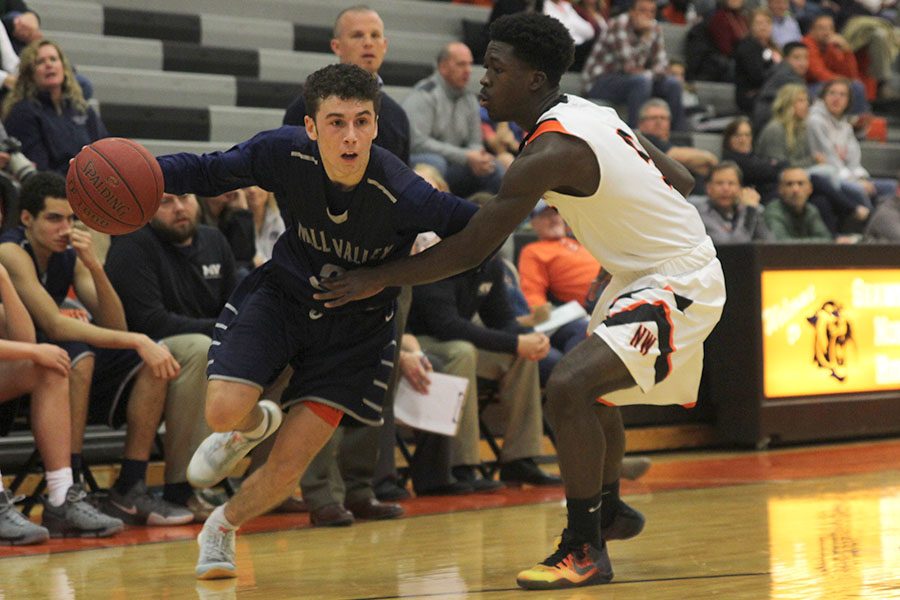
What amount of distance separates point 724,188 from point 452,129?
1.90m

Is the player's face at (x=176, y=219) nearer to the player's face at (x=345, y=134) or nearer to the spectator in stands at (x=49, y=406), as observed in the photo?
the spectator in stands at (x=49, y=406)

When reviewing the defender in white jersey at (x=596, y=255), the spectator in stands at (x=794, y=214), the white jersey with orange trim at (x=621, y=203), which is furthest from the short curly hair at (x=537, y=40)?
the spectator in stands at (x=794, y=214)

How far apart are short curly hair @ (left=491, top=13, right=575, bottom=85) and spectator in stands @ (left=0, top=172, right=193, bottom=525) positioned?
2.30 metres

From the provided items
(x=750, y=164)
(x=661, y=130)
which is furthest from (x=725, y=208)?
(x=750, y=164)

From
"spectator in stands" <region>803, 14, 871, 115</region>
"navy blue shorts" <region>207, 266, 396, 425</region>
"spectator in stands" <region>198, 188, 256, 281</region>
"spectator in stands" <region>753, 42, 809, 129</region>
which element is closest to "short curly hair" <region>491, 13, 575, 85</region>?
"navy blue shorts" <region>207, 266, 396, 425</region>

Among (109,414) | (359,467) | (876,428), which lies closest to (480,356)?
(359,467)

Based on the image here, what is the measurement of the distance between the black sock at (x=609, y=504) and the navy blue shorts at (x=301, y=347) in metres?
0.84

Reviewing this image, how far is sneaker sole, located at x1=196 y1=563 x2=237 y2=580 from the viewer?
454cm

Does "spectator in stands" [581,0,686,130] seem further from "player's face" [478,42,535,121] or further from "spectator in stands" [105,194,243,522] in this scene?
"player's face" [478,42,535,121]

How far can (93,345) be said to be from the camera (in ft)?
19.6

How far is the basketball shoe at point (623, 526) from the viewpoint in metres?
4.77

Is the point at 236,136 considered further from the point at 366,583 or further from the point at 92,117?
the point at 366,583

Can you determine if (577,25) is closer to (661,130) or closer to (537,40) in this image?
(661,130)

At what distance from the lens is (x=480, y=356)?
23.6 ft
